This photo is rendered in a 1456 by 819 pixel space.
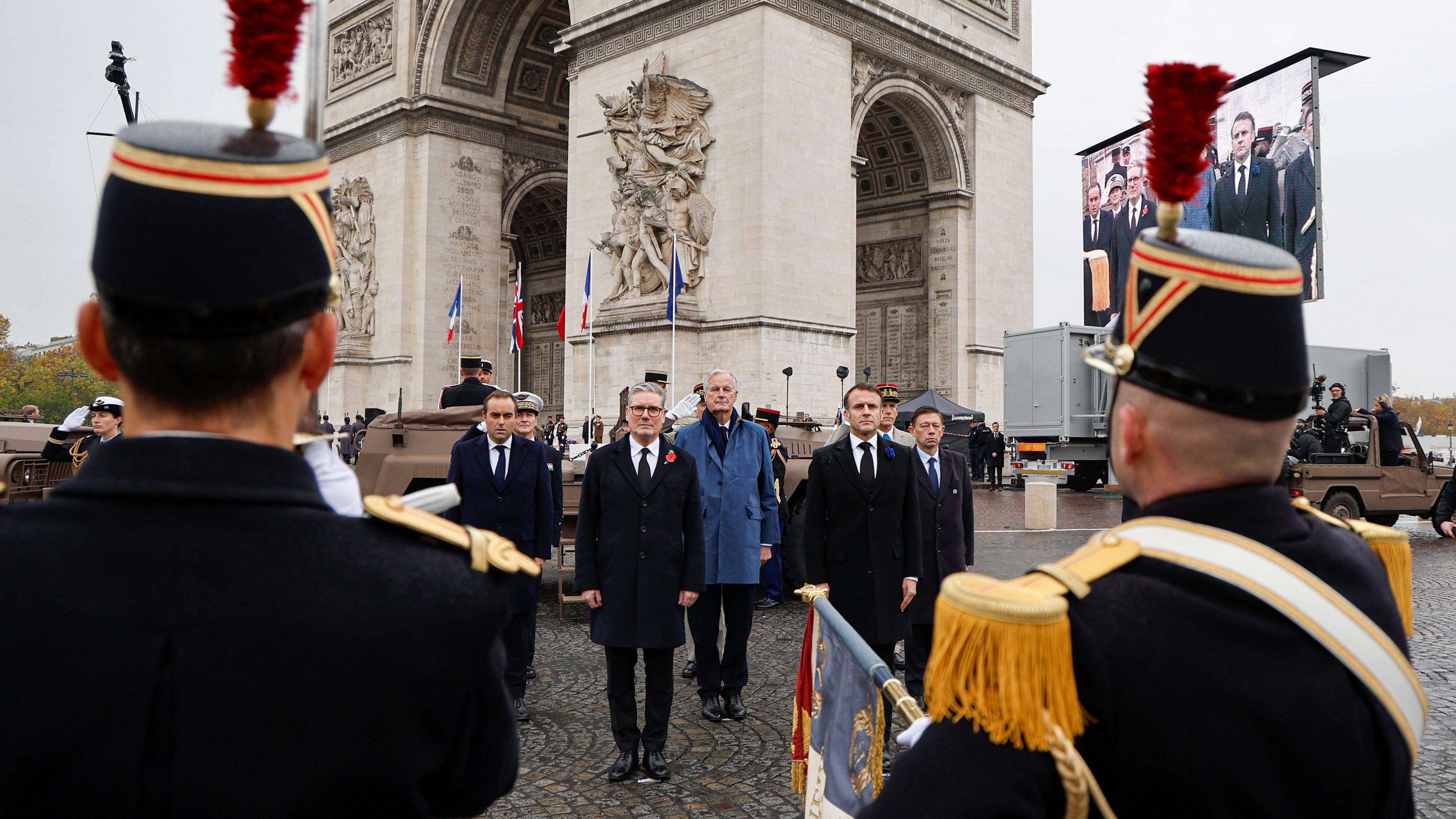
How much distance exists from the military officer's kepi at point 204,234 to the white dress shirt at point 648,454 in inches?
161

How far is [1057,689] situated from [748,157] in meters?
18.3

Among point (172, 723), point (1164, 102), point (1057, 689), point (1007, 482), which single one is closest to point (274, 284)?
point (172, 723)

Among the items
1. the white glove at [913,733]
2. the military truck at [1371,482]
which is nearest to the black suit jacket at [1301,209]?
the military truck at [1371,482]

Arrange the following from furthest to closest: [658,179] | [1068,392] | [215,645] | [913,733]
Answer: [1068,392] < [658,179] < [913,733] < [215,645]

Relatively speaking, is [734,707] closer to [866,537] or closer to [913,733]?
[866,537]

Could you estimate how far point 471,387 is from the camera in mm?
9758

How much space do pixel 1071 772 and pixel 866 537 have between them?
173 inches

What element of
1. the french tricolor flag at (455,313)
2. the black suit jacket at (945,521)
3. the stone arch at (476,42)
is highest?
the stone arch at (476,42)

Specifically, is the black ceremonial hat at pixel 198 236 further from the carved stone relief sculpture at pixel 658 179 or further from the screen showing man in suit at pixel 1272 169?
the screen showing man in suit at pixel 1272 169

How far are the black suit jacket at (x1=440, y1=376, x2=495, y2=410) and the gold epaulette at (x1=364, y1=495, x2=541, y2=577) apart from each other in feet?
27.4

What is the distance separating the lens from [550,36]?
28.7 meters

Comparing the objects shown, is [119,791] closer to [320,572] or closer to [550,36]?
[320,572]

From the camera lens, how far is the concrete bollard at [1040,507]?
14.0 metres

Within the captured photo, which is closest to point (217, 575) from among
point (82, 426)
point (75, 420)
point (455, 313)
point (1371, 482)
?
point (75, 420)
